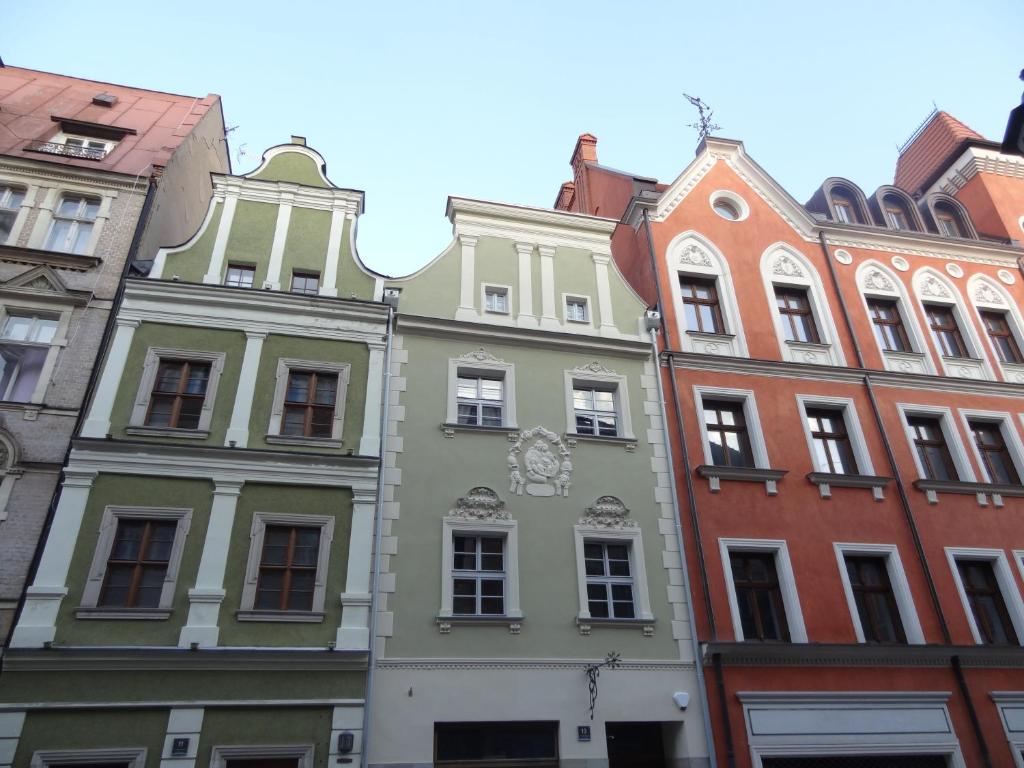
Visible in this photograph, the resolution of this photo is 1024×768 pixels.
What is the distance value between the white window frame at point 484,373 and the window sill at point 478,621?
14.0 feet

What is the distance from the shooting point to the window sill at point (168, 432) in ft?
47.4

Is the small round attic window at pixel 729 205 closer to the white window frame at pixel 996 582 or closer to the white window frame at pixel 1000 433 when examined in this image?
the white window frame at pixel 1000 433

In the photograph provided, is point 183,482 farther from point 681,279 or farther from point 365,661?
point 681,279

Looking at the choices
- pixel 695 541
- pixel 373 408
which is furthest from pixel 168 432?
pixel 695 541

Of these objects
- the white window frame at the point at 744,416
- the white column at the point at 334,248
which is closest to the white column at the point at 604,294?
the white window frame at the point at 744,416

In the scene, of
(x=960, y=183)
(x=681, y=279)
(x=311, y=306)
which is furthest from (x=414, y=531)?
(x=960, y=183)

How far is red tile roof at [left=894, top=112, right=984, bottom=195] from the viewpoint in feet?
92.9

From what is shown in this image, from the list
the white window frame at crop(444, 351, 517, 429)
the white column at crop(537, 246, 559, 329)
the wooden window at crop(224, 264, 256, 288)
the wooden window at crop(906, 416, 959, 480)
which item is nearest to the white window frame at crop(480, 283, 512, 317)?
the white column at crop(537, 246, 559, 329)

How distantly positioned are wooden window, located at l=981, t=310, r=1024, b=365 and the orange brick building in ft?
0.22

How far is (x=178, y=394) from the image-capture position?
15211 mm

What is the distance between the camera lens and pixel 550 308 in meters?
18.5

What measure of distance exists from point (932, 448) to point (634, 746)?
11.4 metres

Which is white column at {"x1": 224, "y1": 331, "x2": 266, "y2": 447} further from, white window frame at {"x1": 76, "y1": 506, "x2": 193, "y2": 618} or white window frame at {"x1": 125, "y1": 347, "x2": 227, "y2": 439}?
white window frame at {"x1": 76, "y1": 506, "x2": 193, "y2": 618}

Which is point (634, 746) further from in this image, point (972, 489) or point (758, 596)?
point (972, 489)
